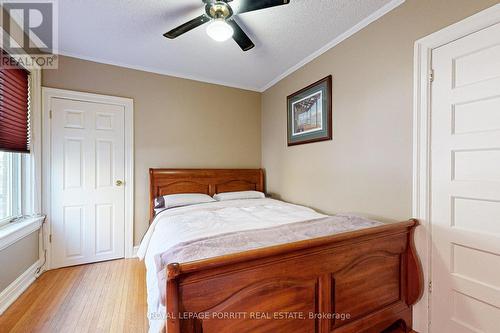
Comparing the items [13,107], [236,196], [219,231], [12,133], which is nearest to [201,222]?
[219,231]

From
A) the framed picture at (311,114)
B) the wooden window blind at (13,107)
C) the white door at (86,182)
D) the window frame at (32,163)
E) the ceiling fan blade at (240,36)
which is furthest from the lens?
the white door at (86,182)

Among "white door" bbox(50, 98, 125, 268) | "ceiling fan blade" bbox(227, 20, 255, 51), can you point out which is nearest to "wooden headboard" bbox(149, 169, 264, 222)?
"white door" bbox(50, 98, 125, 268)

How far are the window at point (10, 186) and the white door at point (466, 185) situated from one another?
339cm

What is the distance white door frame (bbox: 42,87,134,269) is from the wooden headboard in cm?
27

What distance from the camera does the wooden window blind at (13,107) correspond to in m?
1.82

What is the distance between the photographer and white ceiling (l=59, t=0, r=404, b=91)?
5.85ft

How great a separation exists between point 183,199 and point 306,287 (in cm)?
187

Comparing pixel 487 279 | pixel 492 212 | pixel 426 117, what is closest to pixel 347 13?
pixel 426 117

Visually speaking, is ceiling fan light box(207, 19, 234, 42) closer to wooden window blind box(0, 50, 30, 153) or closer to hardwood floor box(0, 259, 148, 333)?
wooden window blind box(0, 50, 30, 153)

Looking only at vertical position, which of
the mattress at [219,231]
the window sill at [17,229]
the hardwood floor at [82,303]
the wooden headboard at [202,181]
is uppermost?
the wooden headboard at [202,181]

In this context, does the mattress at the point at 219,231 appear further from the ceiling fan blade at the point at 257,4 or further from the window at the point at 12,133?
the ceiling fan blade at the point at 257,4

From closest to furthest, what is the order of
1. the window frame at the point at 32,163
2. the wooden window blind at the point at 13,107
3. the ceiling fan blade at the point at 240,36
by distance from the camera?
the ceiling fan blade at the point at 240,36 → the wooden window blind at the point at 13,107 → the window frame at the point at 32,163

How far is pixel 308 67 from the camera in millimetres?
2615

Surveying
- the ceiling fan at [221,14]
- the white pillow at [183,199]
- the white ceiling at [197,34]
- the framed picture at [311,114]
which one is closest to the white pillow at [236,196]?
the white pillow at [183,199]
